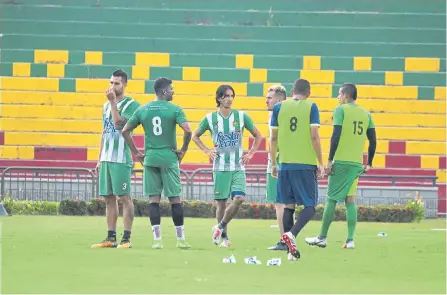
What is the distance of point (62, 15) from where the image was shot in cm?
2620

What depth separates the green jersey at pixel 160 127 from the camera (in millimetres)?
12414

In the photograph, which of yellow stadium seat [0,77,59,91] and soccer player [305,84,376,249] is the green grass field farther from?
yellow stadium seat [0,77,59,91]

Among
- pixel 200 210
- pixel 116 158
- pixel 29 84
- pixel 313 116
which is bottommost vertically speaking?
pixel 200 210

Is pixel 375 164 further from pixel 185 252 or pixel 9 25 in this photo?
pixel 185 252

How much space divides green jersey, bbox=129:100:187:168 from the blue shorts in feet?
4.45

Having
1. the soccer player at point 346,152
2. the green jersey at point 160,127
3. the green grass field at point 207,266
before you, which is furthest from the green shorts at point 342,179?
the green jersey at point 160,127

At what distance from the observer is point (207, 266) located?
10594mm

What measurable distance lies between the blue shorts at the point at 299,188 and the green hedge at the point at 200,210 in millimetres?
9129

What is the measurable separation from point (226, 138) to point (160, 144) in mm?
1036

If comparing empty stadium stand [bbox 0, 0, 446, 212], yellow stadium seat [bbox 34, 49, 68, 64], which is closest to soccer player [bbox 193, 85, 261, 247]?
empty stadium stand [bbox 0, 0, 446, 212]

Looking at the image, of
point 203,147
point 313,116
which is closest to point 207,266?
point 313,116

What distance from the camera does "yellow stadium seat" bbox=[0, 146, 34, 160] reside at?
2578 centimetres

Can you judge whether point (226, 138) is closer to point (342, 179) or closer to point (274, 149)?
point (342, 179)

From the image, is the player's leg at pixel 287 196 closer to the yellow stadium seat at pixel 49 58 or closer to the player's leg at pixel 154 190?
the player's leg at pixel 154 190
